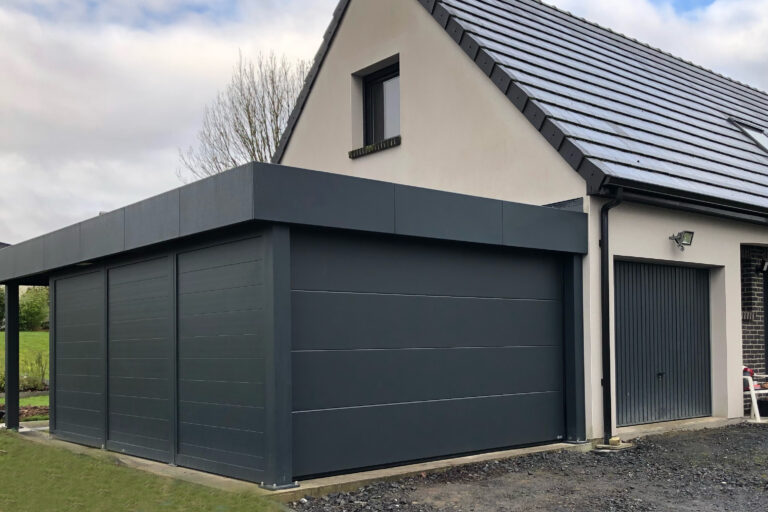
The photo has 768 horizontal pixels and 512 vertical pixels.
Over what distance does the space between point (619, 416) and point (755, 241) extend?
412cm

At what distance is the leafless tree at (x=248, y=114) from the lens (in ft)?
88.3

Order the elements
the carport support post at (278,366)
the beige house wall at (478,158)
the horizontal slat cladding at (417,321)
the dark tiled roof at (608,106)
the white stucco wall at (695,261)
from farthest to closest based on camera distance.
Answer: the dark tiled roof at (608,106) → the beige house wall at (478,158) → the white stucco wall at (695,261) → the horizontal slat cladding at (417,321) → the carport support post at (278,366)

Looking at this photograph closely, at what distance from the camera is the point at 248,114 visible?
27.1 metres

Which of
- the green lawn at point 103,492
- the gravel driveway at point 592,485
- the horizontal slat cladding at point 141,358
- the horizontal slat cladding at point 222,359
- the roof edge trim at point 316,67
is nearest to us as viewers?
the green lawn at point 103,492

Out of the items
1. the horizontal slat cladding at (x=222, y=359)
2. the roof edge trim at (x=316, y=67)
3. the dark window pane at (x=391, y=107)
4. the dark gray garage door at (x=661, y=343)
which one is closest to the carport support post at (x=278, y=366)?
the horizontal slat cladding at (x=222, y=359)

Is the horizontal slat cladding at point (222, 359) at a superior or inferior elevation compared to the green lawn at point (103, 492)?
superior

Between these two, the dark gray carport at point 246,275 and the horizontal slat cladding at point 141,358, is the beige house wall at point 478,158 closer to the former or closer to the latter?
the dark gray carport at point 246,275

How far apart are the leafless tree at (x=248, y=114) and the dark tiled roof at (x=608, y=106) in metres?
13.2

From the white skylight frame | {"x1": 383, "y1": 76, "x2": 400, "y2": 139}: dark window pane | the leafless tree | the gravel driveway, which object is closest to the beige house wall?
{"x1": 383, "y1": 76, "x2": 400, "y2": 139}: dark window pane

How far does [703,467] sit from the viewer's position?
837 cm

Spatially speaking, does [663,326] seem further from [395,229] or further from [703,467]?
[395,229]

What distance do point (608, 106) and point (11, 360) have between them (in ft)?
32.4

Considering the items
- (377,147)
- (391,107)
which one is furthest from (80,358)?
(391,107)

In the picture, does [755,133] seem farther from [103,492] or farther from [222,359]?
[103,492]
